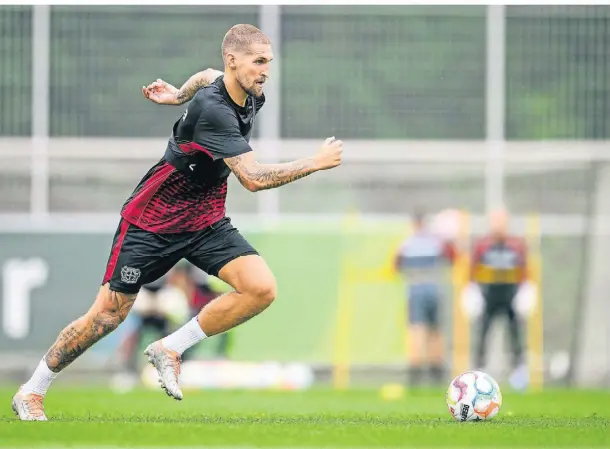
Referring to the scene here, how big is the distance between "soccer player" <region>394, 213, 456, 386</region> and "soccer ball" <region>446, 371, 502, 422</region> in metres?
8.80

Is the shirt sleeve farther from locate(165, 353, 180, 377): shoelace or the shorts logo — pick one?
locate(165, 353, 180, 377): shoelace

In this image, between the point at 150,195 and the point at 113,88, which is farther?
the point at 113,88

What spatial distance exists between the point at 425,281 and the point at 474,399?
9.01 m

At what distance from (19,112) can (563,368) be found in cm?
775

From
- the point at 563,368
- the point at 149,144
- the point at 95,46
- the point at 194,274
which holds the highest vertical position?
the point at 95,46

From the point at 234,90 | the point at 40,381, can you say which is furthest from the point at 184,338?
the point at 234,90

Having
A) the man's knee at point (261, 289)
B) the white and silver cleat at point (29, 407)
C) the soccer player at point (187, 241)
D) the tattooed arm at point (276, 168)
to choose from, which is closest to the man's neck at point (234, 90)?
the soccer player at point (187, 241)

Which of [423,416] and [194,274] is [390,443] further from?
[194,274]

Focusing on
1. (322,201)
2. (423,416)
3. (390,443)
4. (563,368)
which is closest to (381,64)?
(322,201)

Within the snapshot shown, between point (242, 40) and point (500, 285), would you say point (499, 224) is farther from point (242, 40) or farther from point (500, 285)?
point (242, 40)

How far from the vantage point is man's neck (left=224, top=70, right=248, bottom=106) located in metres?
8.59

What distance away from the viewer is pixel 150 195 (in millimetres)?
8719

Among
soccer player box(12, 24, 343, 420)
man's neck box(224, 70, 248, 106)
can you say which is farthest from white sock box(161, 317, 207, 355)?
man's neck box(224, 70, 248, 106)

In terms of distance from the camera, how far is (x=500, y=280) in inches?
687
